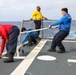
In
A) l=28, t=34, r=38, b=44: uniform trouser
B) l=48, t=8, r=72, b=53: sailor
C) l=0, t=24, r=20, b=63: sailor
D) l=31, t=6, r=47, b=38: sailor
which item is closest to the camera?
l=0, t=24, r=20, b=63: sailor

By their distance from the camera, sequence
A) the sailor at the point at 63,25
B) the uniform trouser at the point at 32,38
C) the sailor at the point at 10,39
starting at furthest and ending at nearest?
the uniform trouser at the point at 32,38, the sailor at the point at 63,25, the sailor at the point at 10,39

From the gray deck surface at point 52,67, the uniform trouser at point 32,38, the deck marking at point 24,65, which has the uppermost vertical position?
the uniform trouser at point 32,38

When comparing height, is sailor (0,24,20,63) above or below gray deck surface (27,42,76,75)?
above

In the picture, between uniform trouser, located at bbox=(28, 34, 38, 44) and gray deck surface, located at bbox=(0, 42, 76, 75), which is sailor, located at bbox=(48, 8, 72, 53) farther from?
uniform trouser, located at bbox=(28, 34, 38, 44)

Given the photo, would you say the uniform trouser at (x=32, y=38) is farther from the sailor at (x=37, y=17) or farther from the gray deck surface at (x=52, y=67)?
the gray deck surface at (x=52, y=67)

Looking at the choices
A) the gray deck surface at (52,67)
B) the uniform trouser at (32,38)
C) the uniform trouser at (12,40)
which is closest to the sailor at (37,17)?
the uniform trouser at (32,38)

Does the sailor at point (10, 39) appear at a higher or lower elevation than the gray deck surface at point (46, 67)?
higher

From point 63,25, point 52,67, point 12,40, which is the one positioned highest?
point 63,25

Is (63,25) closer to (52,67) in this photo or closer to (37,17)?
(52,67)

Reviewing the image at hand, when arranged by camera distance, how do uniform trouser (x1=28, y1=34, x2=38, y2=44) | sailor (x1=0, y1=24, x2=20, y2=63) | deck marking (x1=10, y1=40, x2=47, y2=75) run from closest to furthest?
deck marking (x1=10, y1=40, x2=47, y2=75) < sailor (x1=0, y1=24, x2=20, y2=63) < uniform trouser (x1=28, y1=34, x2=38, y2=44)

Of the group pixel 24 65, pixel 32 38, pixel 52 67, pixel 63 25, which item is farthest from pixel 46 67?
pixel 32 38

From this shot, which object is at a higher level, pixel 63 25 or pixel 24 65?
pixel 63 25

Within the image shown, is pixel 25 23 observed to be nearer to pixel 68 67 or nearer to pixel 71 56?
pixel 71 56

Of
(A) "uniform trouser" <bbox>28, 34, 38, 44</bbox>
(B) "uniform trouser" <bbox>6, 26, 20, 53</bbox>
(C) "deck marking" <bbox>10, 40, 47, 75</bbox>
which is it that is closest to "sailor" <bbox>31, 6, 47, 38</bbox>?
(A) "uniform trouser" <bbox>28, 34, 38, 44</bbox>
